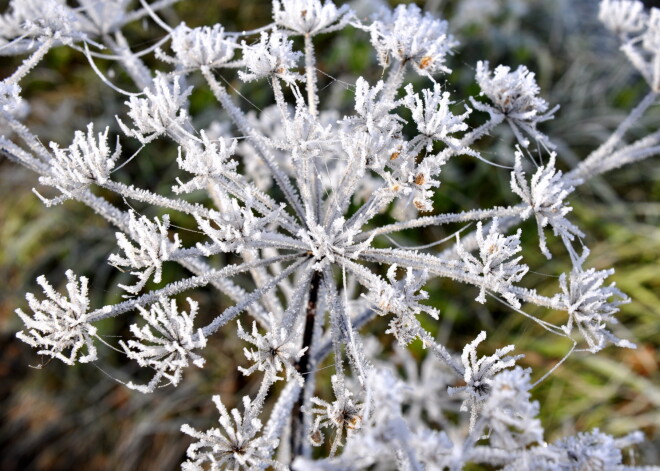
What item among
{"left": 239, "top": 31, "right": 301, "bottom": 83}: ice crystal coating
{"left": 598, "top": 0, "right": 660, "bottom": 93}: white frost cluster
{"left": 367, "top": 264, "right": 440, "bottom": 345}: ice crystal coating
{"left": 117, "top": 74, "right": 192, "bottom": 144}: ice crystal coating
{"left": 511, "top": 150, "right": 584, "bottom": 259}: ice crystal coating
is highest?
{"left": 598, "top": 0, "right": 660, "bottom": 93}: white frost cluster

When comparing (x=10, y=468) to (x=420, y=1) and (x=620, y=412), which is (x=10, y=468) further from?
(x=420, y=1)

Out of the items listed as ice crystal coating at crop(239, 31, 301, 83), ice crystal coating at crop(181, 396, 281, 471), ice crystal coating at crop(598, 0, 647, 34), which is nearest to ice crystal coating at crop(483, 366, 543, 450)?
ice crystal coating at crop(181, 396, 281, 471)

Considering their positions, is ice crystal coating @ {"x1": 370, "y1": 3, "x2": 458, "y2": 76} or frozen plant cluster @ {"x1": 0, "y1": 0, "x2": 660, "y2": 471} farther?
ice crystal coating @ {"x1": 370, "y1": 3, "x2": 458, "y2": 76}

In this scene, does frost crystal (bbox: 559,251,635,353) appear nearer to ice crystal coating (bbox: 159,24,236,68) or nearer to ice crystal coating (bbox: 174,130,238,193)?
ice crystal coating (bbox: 174,130,238,193)

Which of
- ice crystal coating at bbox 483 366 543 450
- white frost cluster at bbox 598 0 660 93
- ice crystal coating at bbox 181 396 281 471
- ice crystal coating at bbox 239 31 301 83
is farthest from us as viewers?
white frost cluster at bbox 598 0 660 93

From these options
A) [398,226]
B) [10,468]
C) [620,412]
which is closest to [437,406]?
[620,412]

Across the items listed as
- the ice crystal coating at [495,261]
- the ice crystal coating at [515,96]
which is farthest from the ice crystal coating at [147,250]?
the ice crystal coating at [515,96]

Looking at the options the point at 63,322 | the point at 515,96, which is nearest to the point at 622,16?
the point at 515,96
